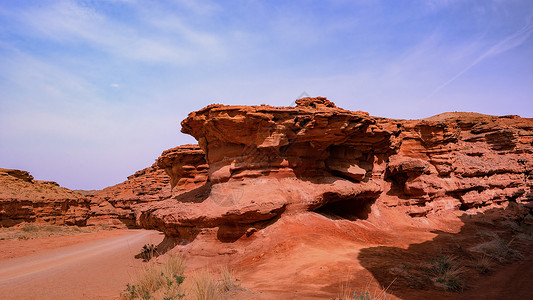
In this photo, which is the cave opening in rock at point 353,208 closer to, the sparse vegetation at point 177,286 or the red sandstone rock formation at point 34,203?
the sparse vegetation at point 177,286

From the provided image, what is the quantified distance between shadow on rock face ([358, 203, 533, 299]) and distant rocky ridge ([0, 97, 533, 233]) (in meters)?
3.24

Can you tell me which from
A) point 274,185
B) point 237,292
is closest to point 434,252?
point 274,185

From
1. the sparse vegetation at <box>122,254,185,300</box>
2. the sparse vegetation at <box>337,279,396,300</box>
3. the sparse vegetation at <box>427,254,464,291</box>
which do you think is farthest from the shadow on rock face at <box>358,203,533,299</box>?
the sparse vegetation at <box>122,254,185,300</box>

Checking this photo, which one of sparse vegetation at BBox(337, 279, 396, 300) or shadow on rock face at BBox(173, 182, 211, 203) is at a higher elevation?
shadow on rock face at BBox(173, 182, 211, 203)

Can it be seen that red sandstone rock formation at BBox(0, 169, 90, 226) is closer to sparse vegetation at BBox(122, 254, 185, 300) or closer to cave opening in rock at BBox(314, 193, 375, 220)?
sparse vegetation at BBox(122, 254, 185, 300)

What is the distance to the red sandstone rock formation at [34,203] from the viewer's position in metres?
21.9

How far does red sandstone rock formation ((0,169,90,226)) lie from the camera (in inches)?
861

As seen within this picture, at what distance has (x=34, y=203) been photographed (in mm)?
23562

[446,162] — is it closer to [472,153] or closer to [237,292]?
[472,153]

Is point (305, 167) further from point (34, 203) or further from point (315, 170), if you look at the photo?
point (34, 203)

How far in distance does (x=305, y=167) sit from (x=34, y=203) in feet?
80.0

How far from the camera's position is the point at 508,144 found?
22.3 metres

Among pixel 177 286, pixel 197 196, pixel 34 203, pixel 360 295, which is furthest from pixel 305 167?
pixel 34 203

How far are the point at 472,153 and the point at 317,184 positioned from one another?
15741 millimetres
